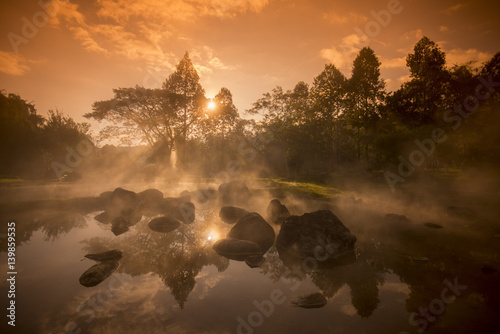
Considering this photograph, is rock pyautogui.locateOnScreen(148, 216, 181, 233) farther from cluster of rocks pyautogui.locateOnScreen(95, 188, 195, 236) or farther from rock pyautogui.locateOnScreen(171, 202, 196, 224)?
rock pyautogui.locateOnScreen(171, 202, 196, 224)

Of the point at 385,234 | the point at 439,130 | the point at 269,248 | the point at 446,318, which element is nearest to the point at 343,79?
the point at 439,130

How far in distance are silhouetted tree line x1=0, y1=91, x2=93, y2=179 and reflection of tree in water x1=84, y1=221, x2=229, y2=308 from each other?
35556mm

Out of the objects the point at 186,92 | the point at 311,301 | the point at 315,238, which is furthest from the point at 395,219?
the point at 186,92

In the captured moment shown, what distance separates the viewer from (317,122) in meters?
35.5

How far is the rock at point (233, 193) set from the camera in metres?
20.4

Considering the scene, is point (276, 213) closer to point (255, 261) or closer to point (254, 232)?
point (254, 232)

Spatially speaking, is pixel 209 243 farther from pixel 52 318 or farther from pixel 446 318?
pixel 446 318

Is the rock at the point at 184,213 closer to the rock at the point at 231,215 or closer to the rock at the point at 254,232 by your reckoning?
the rock at the point at 231,215

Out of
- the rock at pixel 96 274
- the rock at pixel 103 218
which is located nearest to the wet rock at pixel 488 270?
the rock at pixel 96 274

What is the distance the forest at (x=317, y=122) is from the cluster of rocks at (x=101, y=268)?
1017 inches

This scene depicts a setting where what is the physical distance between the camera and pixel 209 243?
33.7ft

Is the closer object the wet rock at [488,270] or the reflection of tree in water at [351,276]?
the reflection of tree in water at [351,276]

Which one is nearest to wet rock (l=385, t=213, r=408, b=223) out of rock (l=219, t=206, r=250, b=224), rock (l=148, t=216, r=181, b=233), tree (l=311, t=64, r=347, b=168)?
rock (l=219, t=206, r=250, b=224)

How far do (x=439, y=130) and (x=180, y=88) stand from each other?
3426 centimetres
